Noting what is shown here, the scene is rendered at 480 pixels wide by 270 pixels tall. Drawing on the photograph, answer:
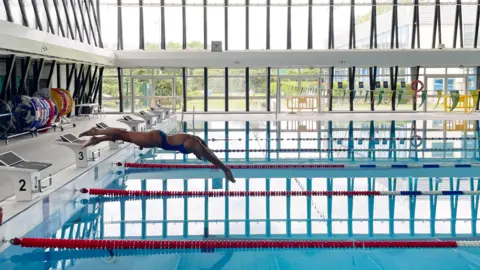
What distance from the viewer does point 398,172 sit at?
7363 mm

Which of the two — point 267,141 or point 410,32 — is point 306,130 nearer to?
point 267,141

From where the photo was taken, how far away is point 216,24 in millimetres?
19469

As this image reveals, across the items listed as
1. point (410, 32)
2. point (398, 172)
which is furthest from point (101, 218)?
point (410, 32)

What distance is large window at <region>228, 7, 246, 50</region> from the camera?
63.8ft

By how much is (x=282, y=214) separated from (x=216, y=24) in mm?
15161

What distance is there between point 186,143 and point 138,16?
1476 centimetres

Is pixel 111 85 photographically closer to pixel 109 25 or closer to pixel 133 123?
pixel 109 25

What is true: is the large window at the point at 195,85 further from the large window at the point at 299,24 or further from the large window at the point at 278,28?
the large window at the point at 299,24

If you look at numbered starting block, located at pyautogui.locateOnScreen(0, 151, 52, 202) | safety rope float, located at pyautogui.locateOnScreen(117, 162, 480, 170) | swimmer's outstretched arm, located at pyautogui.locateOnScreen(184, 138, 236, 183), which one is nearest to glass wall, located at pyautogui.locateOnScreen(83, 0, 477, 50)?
safety rope float, located at pyautogui.locateOnScreen(117, 162, 480, 170)

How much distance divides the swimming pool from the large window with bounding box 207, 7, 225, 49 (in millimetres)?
10851

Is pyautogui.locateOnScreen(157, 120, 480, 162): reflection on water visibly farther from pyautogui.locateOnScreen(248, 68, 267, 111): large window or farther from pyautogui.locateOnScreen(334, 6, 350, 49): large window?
pyautogui.locateOnScreen(334, 6, 350, 49): large window

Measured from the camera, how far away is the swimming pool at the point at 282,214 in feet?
12.7

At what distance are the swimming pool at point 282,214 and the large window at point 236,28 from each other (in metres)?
10.7

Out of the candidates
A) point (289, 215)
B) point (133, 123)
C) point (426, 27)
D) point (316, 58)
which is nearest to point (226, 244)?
point (289, 215)
